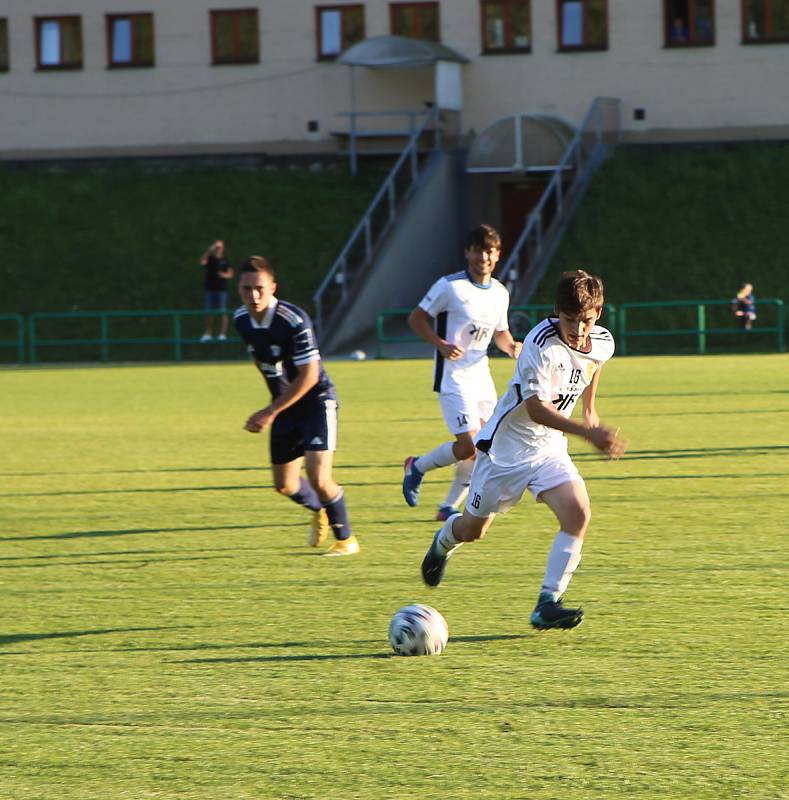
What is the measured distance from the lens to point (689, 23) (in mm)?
40719

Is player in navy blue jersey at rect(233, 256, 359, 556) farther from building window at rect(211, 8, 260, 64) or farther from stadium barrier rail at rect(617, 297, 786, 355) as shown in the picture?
building window at rect(211, 8, 260, 64)

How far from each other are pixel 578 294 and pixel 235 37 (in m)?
38.9

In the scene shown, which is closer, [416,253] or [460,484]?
[460,484]

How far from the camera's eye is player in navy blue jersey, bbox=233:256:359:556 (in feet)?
29.5

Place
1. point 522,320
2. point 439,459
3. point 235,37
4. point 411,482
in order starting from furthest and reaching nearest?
1. point 235,37
2. point 522,320
3. point 411,482
4. point 439,459

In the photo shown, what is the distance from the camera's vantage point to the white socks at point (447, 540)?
24.8ft

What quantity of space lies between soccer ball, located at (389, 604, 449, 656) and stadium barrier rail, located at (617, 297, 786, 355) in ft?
83.5

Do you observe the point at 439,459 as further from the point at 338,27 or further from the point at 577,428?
the point at 338,27

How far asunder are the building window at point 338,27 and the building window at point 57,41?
7052 mm

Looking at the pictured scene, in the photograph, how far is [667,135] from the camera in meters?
40.5

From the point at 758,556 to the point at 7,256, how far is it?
3196cm

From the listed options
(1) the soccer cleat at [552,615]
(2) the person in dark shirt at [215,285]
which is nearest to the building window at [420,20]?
(2) the person in dark shirt at [215,285]

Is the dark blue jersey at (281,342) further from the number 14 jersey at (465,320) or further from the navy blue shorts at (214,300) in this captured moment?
the navy blue shorts at (214,300)

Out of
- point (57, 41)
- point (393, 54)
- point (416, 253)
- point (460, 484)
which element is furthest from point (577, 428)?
point (57, 41)
